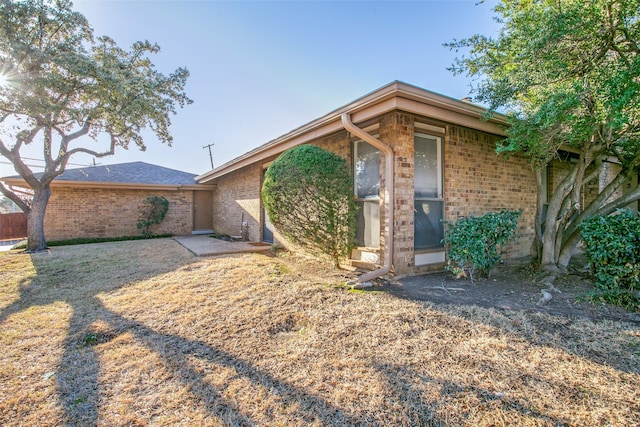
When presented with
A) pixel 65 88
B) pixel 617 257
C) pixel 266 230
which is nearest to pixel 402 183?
pixel 617 257

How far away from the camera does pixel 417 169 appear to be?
206 inches

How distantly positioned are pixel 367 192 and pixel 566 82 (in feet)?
10.6

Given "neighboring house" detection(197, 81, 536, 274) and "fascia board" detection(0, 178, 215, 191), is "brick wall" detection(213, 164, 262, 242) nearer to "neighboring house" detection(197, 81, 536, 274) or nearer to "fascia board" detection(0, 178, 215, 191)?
"fascia board" detection(0, 178, 215, 191)

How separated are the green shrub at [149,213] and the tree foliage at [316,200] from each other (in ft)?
34.3

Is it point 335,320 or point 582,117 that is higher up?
point 582,117

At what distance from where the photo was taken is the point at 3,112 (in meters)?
9.02

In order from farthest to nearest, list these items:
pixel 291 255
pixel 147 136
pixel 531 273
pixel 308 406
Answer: pixel 147 136 < pixel 291 255 < pixel 531 273 < pixel 308 406

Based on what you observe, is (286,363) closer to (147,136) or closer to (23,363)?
(23,363)

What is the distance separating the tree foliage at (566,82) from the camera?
369 centimetres

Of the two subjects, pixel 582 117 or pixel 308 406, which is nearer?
pixel 308 406

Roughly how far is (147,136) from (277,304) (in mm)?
11693

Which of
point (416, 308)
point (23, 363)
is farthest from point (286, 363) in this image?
point (23, 363)

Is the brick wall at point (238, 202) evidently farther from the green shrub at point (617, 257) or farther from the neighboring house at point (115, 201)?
the green shrub at point (617, 257)

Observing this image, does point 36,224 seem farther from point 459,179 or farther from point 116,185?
point 459,179
